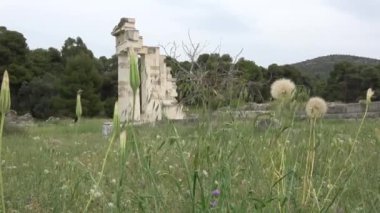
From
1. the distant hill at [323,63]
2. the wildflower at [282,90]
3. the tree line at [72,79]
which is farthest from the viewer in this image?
the distant hill at [323,63]

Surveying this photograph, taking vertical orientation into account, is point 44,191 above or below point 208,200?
below

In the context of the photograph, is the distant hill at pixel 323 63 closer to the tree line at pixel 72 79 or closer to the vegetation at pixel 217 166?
the tree line at pixel 72 79

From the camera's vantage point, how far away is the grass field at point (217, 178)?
143 cm

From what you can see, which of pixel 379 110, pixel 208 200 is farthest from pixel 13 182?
pixel 379 110

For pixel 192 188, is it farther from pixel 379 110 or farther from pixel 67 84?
pixel 67 84

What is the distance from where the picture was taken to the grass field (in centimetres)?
143

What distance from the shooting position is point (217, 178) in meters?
1.71

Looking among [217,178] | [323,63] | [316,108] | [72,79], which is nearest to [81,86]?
[72,79]

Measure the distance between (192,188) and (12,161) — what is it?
181 inches

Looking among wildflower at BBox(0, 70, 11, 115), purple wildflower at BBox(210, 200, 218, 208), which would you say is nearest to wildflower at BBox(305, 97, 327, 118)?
purple wildflower at BBox(210, 200, 218, 208)

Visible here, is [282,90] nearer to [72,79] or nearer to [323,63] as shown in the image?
[72,79]

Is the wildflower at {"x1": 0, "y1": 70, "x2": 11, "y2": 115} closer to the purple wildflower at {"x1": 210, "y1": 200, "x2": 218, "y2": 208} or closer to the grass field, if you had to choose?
the grass field

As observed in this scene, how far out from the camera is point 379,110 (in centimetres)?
1391

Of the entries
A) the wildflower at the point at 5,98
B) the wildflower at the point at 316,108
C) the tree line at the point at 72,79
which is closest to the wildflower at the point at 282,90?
the wildflower at the point at 316,108
